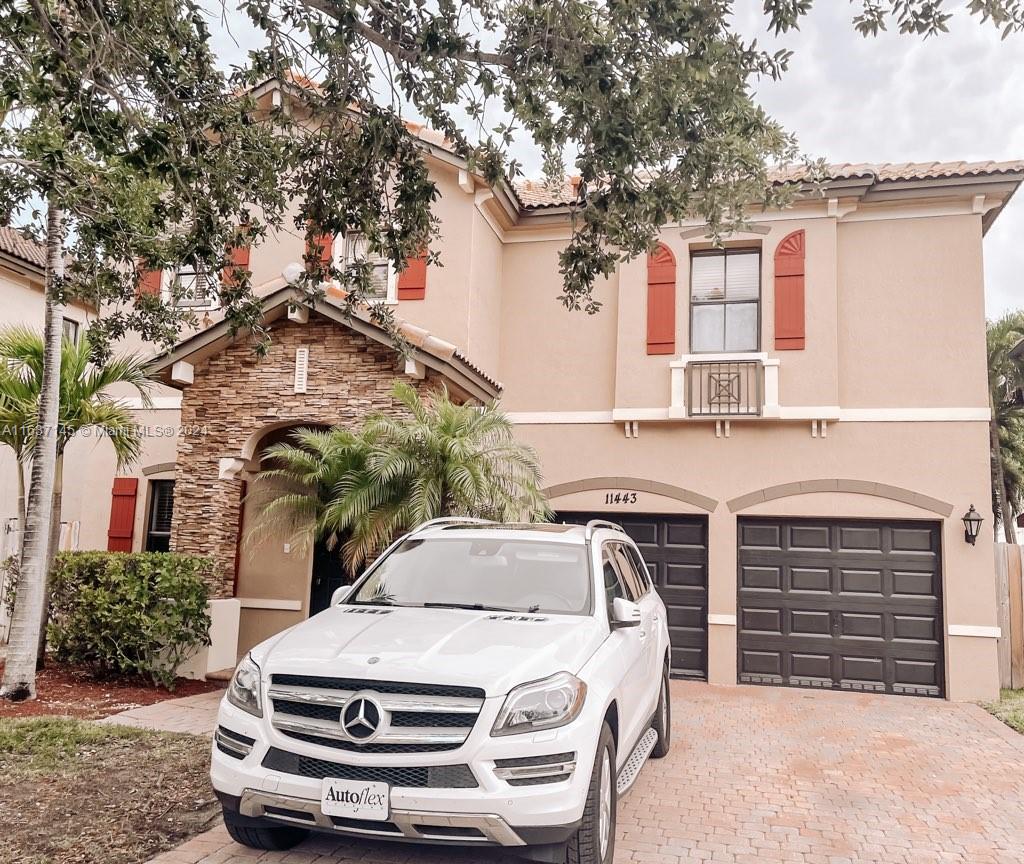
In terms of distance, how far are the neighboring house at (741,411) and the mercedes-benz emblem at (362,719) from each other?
257 inches

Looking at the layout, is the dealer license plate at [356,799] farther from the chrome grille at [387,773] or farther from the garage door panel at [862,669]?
the garage door panel at [862,669]

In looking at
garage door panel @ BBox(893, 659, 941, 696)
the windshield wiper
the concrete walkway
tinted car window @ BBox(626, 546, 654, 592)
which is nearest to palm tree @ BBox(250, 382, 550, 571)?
the concrete walkway

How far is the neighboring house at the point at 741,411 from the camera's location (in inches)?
432

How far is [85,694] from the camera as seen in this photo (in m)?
8.69

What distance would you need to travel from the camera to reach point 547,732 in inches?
157

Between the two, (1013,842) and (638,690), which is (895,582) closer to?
(1013,842)

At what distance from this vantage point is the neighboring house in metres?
11.0

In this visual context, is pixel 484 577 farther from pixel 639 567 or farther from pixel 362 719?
pixel 639 567

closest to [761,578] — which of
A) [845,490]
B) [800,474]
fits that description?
[800,474]

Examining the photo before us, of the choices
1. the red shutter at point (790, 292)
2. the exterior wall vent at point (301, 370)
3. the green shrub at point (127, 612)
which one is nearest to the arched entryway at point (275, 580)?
the exterior wall vent at point (301, 370)

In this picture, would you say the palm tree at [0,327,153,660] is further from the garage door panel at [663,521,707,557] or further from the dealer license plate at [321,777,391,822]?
the garage door panel at [663,521,707,557]

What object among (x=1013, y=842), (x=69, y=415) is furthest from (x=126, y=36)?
(x=1013, y=842)

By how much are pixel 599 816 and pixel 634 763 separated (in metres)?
1.60

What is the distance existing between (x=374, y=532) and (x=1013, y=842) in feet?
20.2
